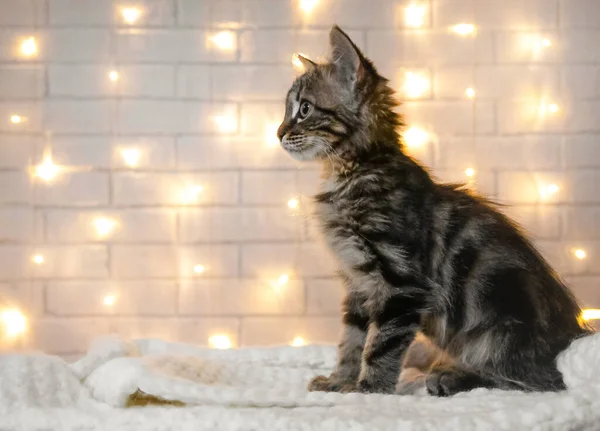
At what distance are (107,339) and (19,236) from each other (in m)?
1.00

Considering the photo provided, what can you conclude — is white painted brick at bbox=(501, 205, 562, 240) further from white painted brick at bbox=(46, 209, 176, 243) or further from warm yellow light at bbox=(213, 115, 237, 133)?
white painted brick at bbox=(46, 209, 176, 243)

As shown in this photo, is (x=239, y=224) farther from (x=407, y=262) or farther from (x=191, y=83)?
(x=407, y=262)

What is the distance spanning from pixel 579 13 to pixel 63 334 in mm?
2363

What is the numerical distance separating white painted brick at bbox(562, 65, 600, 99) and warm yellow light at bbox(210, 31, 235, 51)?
4.28ft

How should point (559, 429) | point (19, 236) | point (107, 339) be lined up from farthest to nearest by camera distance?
point (19, 236) < point (107, 339) < point (559, 429)

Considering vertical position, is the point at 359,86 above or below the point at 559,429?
above

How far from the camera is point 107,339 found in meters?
1.58

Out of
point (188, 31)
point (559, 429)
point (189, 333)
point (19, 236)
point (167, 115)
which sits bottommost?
point (189, 333)

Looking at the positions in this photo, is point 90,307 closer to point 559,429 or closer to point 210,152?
point 210,152

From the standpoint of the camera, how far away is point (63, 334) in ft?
7.74

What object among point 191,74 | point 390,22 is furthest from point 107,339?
point 390,22

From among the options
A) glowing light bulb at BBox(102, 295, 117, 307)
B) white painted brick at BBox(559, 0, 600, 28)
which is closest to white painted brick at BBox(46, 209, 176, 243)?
glowing light bulb at BBox(102, 295, 117, 307)

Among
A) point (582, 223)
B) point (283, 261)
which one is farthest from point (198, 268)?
point (582, 223)

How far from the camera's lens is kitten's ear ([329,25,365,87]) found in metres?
1.57
